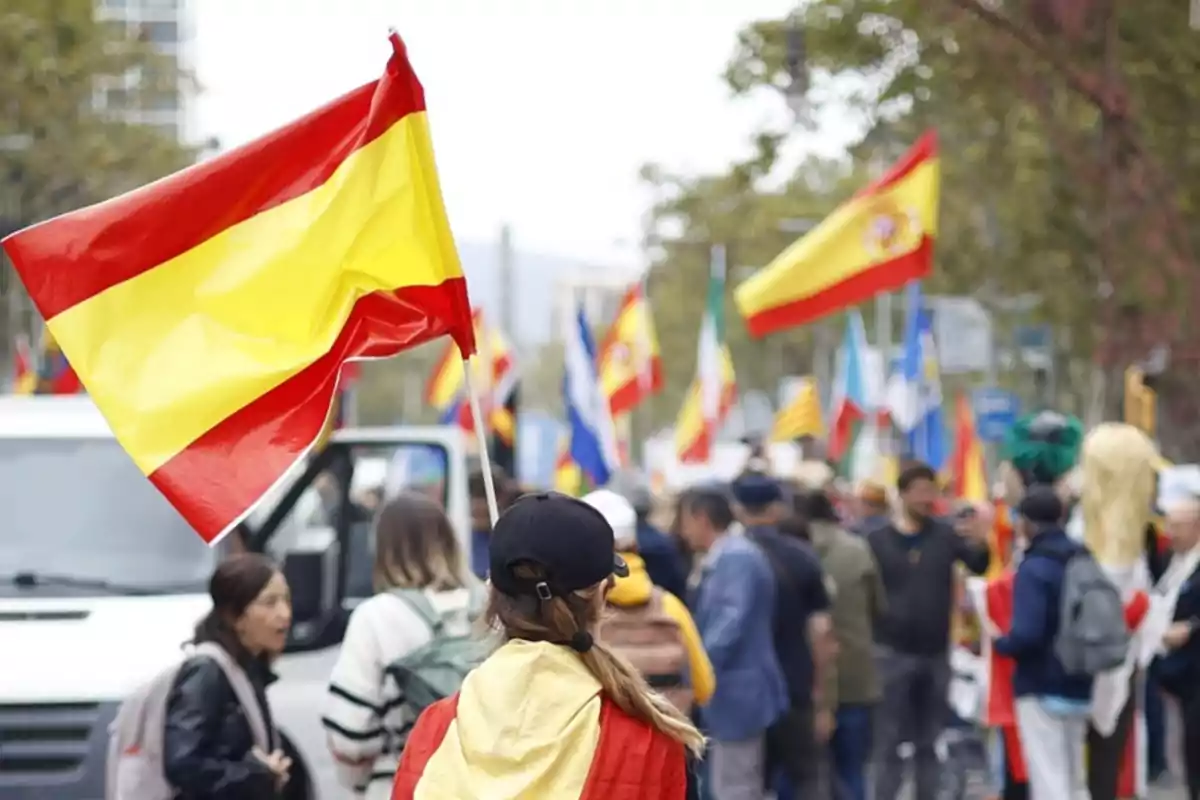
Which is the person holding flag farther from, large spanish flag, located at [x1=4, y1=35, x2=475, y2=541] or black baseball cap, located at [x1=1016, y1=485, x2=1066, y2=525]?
large spanish flag, located at [x1=4, y1=35, x2=475, y2=541]

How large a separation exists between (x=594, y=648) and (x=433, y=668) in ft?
10.1

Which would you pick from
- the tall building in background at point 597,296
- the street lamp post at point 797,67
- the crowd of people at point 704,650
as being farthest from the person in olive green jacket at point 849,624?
the tall building in background at point 597,296

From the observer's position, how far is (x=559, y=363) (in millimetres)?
132375

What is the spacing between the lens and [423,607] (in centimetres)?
741

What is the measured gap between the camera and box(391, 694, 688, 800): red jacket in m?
4.06

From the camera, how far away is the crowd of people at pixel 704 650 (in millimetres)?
4105

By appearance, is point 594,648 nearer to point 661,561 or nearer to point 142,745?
point 142,745

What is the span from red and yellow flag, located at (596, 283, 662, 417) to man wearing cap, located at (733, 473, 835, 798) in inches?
491

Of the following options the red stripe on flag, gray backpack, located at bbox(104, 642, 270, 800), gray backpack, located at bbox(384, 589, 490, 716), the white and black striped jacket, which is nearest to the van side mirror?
the white and black striped jacket

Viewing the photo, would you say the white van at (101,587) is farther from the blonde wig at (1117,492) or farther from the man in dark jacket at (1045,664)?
the blonde wig at (1117,492)

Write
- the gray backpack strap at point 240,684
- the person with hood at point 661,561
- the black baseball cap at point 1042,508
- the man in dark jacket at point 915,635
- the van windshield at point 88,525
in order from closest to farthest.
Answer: the gray backpack strap at point 240,684 → the van windshield at point 88,525 → the black baseball cap at point 1042,508 → the person with hood at point 661,561 → the man in dark jacket at point 915,635

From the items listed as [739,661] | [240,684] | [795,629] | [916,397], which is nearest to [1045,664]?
[795,629]

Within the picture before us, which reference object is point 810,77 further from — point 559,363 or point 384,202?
point 559,363

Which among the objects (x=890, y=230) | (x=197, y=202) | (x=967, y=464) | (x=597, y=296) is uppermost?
(x=890, y=230)
